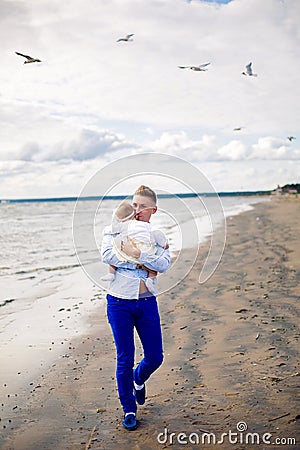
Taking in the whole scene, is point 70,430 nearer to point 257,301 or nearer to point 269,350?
point 269,350

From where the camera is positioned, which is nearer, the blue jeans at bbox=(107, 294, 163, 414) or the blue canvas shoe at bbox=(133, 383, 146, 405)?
the blue jeans at bbox=(107, 294, 163, 414)

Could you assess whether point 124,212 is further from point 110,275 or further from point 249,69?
point 249,69

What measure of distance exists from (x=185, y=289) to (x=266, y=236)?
1108 centimetres

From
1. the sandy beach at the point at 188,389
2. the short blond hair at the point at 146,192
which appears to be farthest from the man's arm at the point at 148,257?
the sandy beach at the point at 188,389

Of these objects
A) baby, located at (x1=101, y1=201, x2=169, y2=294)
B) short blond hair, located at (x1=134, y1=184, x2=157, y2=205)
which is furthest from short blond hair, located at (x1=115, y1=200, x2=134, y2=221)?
short blond hair, located at (x1=134, y1=184, x2=157, y2=205)

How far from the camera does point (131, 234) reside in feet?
13.8

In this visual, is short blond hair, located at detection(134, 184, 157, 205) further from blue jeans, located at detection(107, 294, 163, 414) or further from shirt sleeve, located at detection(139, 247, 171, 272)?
blue jeans, located at detection(107, 294, 163, 414)

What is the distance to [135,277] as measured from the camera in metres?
4.23

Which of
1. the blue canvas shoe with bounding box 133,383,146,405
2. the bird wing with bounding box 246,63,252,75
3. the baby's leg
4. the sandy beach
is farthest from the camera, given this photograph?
the bird wing with bounding box 246,63,252,75

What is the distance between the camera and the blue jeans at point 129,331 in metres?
4.23

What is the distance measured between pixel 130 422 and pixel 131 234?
→ 161cm

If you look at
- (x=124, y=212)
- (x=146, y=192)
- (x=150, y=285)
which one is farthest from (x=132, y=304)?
(x=146, y=192)

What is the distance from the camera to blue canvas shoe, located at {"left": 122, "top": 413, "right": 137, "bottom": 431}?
4207 millimetres

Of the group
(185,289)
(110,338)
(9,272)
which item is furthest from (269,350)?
(9,272)
